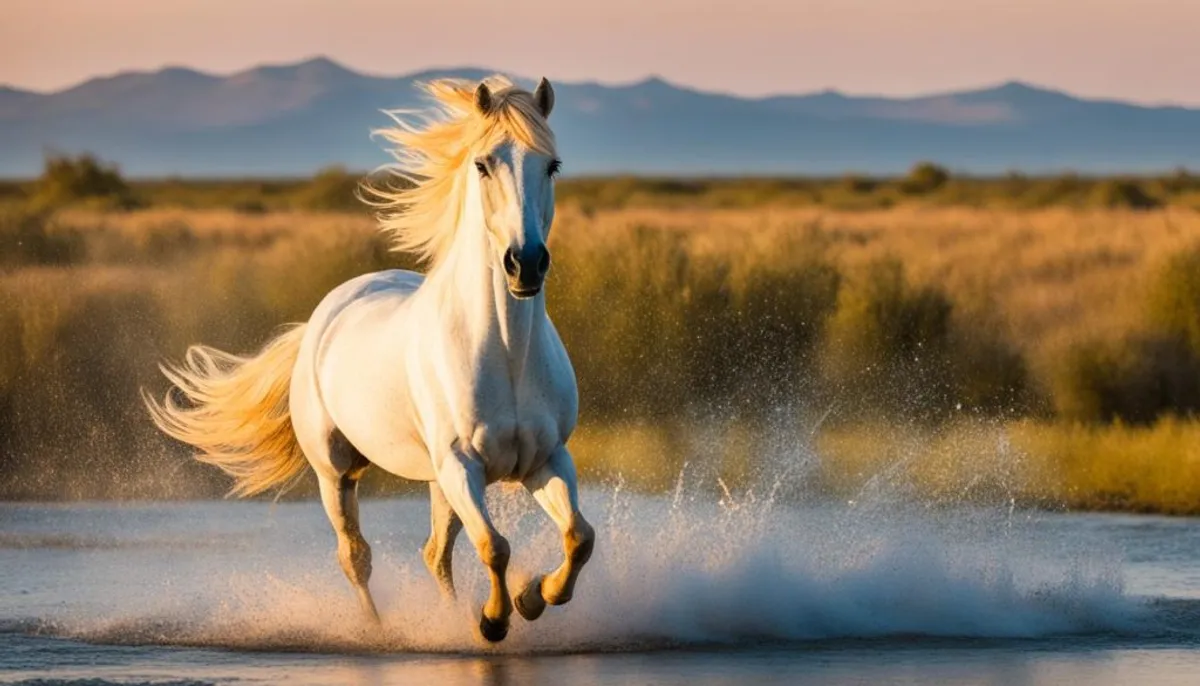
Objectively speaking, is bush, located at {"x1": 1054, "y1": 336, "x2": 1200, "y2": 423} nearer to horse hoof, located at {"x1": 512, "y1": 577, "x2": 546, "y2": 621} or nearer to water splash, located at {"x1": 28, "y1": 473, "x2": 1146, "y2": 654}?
water splash, located at {"x1": 28, "y1": 473, "x2": 1146, "y2": 654}

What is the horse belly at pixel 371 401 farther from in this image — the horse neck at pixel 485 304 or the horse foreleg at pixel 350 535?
the horse neck at pixel 485 304

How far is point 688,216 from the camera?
50.0 metres

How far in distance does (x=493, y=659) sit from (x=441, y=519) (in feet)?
3.91

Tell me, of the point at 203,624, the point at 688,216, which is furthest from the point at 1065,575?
the point at 688,216

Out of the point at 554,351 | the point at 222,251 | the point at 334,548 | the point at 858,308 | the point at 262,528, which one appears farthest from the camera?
the point at 222,251

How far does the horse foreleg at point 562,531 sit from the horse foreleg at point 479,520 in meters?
0.10

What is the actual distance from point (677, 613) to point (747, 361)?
32.6 ft

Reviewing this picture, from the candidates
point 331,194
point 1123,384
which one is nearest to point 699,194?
point 331,194

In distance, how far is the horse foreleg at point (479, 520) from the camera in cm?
866

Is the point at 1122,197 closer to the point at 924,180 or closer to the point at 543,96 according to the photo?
the point at 924,180

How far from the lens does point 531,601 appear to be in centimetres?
885

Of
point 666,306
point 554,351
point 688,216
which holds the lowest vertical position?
point 688,216

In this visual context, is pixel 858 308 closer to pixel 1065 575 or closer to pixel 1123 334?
pixel 1123 334

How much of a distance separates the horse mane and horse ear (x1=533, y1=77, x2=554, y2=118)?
0.15 feet
